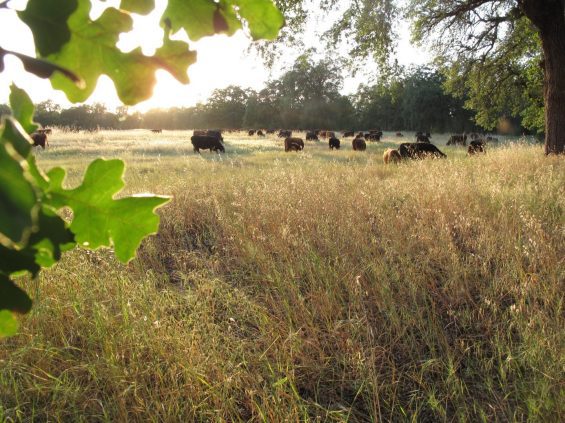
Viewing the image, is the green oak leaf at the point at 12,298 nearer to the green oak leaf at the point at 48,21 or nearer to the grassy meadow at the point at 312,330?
the green oak leaf at the point at 48,21

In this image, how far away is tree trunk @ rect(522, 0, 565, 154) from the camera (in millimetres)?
9086

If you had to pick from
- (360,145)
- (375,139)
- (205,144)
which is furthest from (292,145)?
(375,139)

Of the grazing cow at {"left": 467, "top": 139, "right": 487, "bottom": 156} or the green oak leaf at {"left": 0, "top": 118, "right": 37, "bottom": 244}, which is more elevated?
the grazing cow at {"left": 467, "top": 139, "right": 487, "bottom": 156}

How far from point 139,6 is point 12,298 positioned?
1.16 feet

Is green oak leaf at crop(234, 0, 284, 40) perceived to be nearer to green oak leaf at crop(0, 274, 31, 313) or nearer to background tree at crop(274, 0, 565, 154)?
green oak leaf at crop(0, 274, 31, 313)

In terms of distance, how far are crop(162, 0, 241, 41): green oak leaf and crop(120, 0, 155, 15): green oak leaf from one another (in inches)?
1.4

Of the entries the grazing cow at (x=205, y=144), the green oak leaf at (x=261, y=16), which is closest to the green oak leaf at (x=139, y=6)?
the green oak leaf at (x=261, y=16)

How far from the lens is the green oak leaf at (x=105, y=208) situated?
0.44 meters

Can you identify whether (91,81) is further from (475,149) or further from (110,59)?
(475,149)

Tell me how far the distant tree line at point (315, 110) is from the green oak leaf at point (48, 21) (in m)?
58.9

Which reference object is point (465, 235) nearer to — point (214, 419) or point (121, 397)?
point (214, 419)

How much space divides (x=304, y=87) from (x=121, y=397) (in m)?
76.0

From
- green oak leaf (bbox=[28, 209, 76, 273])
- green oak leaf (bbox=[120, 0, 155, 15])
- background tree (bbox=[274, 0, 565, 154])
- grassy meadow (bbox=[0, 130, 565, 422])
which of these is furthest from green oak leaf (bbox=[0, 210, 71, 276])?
background tree (bbox=[274, 0, 565, 154])

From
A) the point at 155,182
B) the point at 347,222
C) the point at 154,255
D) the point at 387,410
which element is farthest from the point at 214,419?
the point at 155,182
